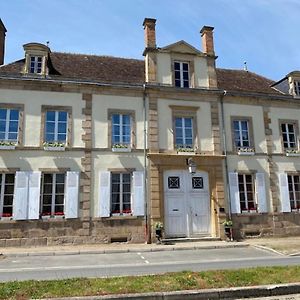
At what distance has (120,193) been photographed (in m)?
13.8

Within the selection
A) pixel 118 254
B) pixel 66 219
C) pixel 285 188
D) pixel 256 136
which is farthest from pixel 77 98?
pixel 285 188

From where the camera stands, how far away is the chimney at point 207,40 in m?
16.1

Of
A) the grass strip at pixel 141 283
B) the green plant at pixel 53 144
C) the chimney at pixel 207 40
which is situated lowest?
the grass strip at pixel 141 283

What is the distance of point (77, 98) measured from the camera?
14141mm

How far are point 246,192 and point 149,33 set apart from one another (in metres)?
8.36

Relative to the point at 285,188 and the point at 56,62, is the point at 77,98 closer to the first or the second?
the point at 56,62

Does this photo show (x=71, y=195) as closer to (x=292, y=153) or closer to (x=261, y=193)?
(x=261, y=193)

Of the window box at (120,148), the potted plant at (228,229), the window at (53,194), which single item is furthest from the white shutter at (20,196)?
the potted plant at (228,229)

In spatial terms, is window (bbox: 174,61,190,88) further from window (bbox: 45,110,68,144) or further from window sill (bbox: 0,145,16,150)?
window sill (bbox: 0,145,16,150)

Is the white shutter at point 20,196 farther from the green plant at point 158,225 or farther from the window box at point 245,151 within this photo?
the window box at point 245,151

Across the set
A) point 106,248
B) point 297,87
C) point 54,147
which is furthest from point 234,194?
point 54,147

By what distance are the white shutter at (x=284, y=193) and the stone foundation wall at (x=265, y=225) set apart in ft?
1.04

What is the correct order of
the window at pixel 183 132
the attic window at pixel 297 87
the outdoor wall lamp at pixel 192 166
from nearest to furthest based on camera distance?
the outdoor wall lamp at pixel 192 166, the window at pixel 183 132, the attic window at pixel 297 87

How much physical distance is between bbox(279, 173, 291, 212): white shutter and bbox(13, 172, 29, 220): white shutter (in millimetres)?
10866
